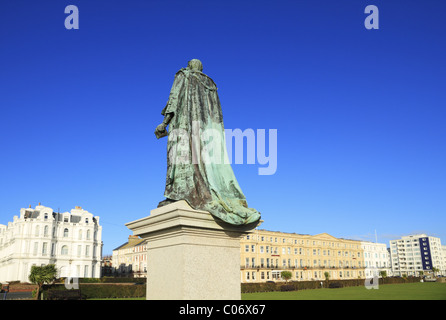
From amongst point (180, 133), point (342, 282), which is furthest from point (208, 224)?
point (342, 282)

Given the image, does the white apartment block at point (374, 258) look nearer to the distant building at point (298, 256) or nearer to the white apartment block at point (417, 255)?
the distant building at point (298, 256)

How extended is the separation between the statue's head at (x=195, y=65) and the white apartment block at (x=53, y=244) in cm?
6894

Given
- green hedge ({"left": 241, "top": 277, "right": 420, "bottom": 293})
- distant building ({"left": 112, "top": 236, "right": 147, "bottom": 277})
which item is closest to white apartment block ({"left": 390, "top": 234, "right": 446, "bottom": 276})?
green hedge ({"left": 241, "top": 277, "right": 420, "bottom": 293})

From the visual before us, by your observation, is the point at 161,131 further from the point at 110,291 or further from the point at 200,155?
the point at 110,291

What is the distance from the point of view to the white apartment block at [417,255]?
18375 cm

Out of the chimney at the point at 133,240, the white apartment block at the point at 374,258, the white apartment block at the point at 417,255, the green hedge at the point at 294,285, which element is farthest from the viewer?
the white apartment block at the point at 417,255

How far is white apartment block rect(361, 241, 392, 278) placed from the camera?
10944cm

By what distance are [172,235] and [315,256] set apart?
9183cm

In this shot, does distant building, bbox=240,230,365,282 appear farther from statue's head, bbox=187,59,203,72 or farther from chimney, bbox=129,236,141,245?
statue's head, bbox=187,59,203,72

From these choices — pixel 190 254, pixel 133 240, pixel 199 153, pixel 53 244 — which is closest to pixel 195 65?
pixel 199 153

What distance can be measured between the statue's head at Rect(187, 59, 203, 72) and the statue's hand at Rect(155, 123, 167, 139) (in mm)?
Answer: 1316

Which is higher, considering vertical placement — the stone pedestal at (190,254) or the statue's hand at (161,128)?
the statue's hand at (161,128)

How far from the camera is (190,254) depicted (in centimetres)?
530

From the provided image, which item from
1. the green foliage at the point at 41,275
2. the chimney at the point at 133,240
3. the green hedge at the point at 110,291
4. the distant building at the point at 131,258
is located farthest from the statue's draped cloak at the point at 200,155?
the chimney at the point at 133,240
